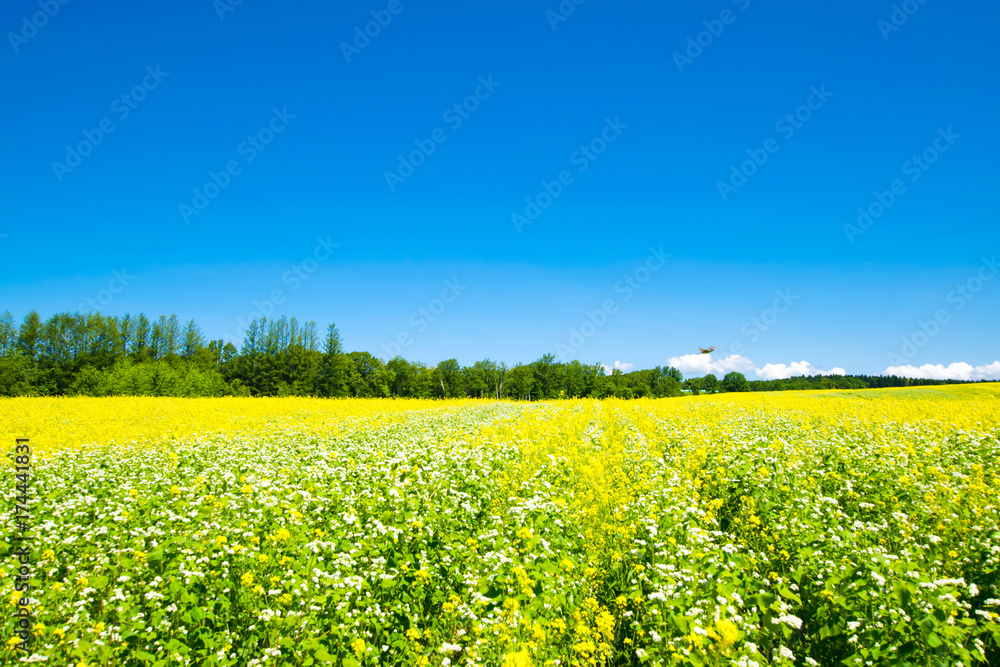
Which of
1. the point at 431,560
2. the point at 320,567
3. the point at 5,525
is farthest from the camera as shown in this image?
the point at 5,525

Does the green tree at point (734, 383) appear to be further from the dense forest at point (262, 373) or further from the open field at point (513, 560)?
the open field at point (513, 560)

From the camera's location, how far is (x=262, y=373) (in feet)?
194

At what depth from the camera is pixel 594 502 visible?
784cm

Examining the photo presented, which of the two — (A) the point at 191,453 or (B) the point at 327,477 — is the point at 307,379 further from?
(B) the point at 327,477

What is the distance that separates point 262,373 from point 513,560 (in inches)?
2459

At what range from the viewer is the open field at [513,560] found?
158 inches

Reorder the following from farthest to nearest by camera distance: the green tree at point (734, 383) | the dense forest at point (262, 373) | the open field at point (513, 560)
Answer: the green tree at point (734, 383) < the dense forest at point (262, 373) < the open field at point (513, 560)

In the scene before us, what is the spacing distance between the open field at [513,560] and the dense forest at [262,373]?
25064mm

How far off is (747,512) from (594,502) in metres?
2.40

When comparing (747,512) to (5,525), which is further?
(747,512)

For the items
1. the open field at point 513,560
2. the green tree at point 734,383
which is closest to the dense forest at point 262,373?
the green tree at point 734,383

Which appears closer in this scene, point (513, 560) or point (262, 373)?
point (513, 560)

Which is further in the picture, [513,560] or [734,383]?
[734,383]

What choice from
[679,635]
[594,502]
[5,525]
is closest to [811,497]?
[594,502]
